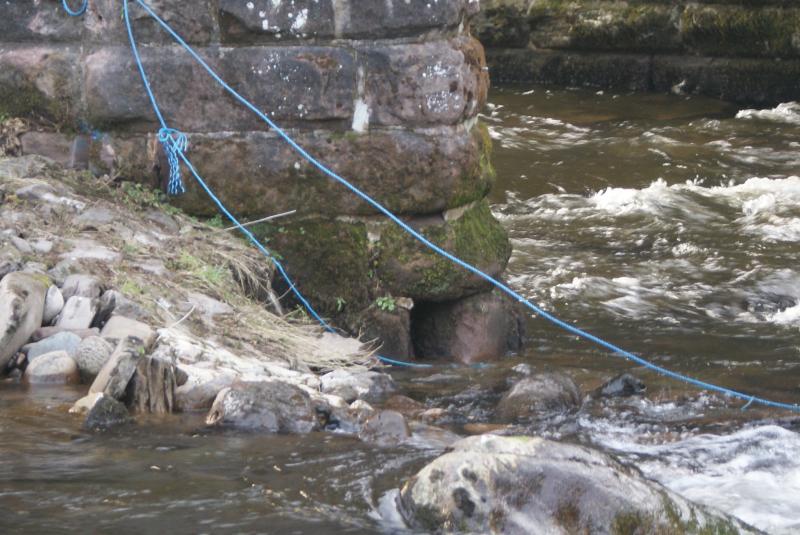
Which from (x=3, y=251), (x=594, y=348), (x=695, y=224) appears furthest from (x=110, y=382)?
(x=695, y=224)

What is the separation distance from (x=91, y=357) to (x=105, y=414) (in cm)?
49

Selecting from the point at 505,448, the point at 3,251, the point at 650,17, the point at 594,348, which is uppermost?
the point at 650,17

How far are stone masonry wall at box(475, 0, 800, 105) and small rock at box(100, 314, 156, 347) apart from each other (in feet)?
32.0

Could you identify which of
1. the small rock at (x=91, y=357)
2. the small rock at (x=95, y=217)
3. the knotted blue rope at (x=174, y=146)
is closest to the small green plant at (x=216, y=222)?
the knotted blue rope at (x=174, y=146)

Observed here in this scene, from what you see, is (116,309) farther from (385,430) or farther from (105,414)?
(385,430)

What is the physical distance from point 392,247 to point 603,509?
94.3 inches

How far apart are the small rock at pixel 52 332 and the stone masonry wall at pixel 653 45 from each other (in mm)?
9862

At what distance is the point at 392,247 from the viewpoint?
553cm

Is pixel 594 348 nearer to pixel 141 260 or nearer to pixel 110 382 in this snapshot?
pixel 141 260

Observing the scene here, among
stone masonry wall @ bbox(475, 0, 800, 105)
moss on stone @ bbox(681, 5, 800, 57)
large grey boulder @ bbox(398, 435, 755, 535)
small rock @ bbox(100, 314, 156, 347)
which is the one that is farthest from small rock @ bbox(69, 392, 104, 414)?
moss on stone @ bbox(681, 5, 800, 57)

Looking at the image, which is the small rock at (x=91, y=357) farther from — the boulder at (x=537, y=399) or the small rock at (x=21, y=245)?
the boulder at (x=537, y=399)

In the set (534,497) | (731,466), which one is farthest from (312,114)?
(534,497)

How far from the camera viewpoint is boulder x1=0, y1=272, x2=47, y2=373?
4379mm

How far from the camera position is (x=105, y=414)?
13.2 feet
